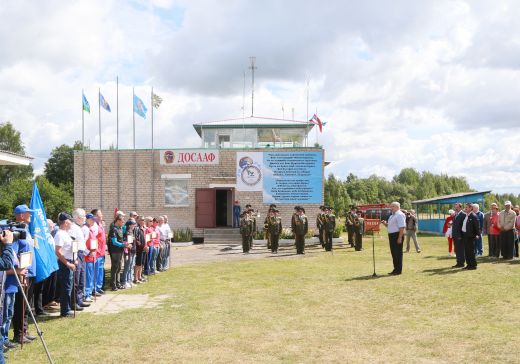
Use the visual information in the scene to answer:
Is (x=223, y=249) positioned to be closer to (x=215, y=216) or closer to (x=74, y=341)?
(x=215, y=216)

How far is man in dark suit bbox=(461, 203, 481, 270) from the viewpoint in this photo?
13484mm

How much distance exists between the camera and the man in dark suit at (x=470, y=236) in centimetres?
1348

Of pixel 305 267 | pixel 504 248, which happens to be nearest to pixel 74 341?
pixel 305 267

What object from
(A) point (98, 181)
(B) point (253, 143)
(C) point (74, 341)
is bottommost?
(C) point (74, 341)

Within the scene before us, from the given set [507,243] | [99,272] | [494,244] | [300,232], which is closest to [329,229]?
[300,232]

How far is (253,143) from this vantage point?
27.1m

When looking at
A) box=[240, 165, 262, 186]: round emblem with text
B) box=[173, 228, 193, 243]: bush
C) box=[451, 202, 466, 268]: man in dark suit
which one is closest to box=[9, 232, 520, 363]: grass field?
box=[451, 202, 466, 268]: man in dark suit

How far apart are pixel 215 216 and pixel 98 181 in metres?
6.10

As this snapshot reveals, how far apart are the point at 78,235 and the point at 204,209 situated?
55.7 feet

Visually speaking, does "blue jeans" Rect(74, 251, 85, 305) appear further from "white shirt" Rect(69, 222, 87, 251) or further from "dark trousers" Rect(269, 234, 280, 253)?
"dark trousers" Rect(269, 234, 280, 253)

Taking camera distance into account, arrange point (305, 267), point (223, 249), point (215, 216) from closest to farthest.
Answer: point (305, 267)
point (223, 249)
point (215, 216)

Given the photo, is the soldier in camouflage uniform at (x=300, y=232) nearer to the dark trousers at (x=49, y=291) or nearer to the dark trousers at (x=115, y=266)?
the dark trousers at (x=115, y=266)

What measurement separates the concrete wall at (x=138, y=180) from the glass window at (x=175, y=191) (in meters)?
0.21

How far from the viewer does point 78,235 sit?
9.23 m
